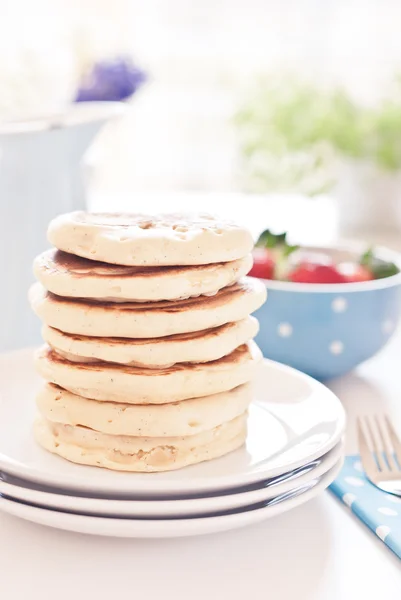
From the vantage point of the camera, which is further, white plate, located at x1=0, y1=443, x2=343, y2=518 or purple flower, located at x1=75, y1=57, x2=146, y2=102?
purple flower, located at x1=75, y1=57, x2=146, y2=102

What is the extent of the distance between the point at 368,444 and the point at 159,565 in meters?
0.32

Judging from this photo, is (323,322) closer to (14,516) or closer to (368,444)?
(368,444)

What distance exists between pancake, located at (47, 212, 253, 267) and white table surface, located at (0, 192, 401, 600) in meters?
0.25

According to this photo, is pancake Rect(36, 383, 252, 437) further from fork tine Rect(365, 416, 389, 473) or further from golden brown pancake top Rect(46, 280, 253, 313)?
fork tine Rect(365, 416, 389, 473)

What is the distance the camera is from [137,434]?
0.79 meters

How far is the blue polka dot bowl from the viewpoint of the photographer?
1148 millimetres

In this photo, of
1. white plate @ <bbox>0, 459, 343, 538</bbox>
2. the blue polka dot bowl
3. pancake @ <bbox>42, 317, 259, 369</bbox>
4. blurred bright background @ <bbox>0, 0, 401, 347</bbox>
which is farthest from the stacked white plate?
blurred bright background @ <bbox>0, 0, 401, 347</bbox>

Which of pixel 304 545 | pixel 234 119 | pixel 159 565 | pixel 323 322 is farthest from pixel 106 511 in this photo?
pixel 234 119

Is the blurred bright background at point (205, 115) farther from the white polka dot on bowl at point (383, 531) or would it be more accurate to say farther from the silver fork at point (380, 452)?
the white polka dot on bowl at point (383, 531)

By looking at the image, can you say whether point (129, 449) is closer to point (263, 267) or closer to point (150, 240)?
point (150, 240)

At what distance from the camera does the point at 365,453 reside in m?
0.92

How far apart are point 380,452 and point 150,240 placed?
0.37m

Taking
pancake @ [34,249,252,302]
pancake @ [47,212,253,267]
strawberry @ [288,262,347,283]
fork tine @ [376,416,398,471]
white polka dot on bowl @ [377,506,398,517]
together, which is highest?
pancake @ [47,212,253,267]

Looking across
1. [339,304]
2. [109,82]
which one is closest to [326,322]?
[339,304]
